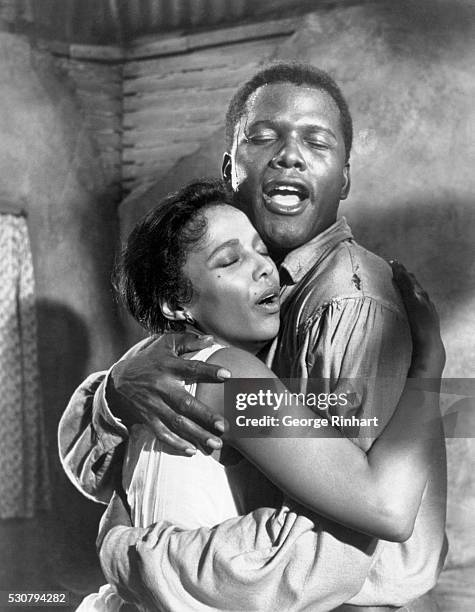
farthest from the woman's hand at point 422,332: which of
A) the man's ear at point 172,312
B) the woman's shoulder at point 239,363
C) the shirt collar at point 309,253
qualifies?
the man's ear at point 172,312

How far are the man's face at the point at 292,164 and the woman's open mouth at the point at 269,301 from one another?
0.34 feet

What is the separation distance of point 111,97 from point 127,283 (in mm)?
687

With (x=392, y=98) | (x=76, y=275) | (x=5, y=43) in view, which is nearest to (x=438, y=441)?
(x=392, y=98)

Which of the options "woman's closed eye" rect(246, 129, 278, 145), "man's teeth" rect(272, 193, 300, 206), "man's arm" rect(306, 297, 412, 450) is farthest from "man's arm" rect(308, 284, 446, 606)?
"woman's closed eye" rect(246, 129, 278, 145)

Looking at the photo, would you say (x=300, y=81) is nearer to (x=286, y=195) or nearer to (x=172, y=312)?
(x=286, y=195)

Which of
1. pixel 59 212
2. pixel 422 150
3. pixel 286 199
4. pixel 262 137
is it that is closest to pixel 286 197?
pixel 286 199

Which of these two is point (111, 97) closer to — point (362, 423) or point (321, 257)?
point (321, 257)

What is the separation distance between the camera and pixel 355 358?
4.49ft

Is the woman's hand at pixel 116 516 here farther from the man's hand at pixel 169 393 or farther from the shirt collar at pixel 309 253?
the shirt collar at pixel 309 253

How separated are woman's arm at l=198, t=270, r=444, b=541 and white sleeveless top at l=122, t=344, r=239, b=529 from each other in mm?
64

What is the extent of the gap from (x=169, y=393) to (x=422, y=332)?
1.28 ft

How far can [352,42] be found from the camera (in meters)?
1.88

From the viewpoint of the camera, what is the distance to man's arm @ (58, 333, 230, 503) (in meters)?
1.33

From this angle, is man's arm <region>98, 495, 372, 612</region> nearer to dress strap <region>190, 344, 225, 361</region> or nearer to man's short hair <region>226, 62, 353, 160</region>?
dress strap <region>190, 344, 225, 361</region>
